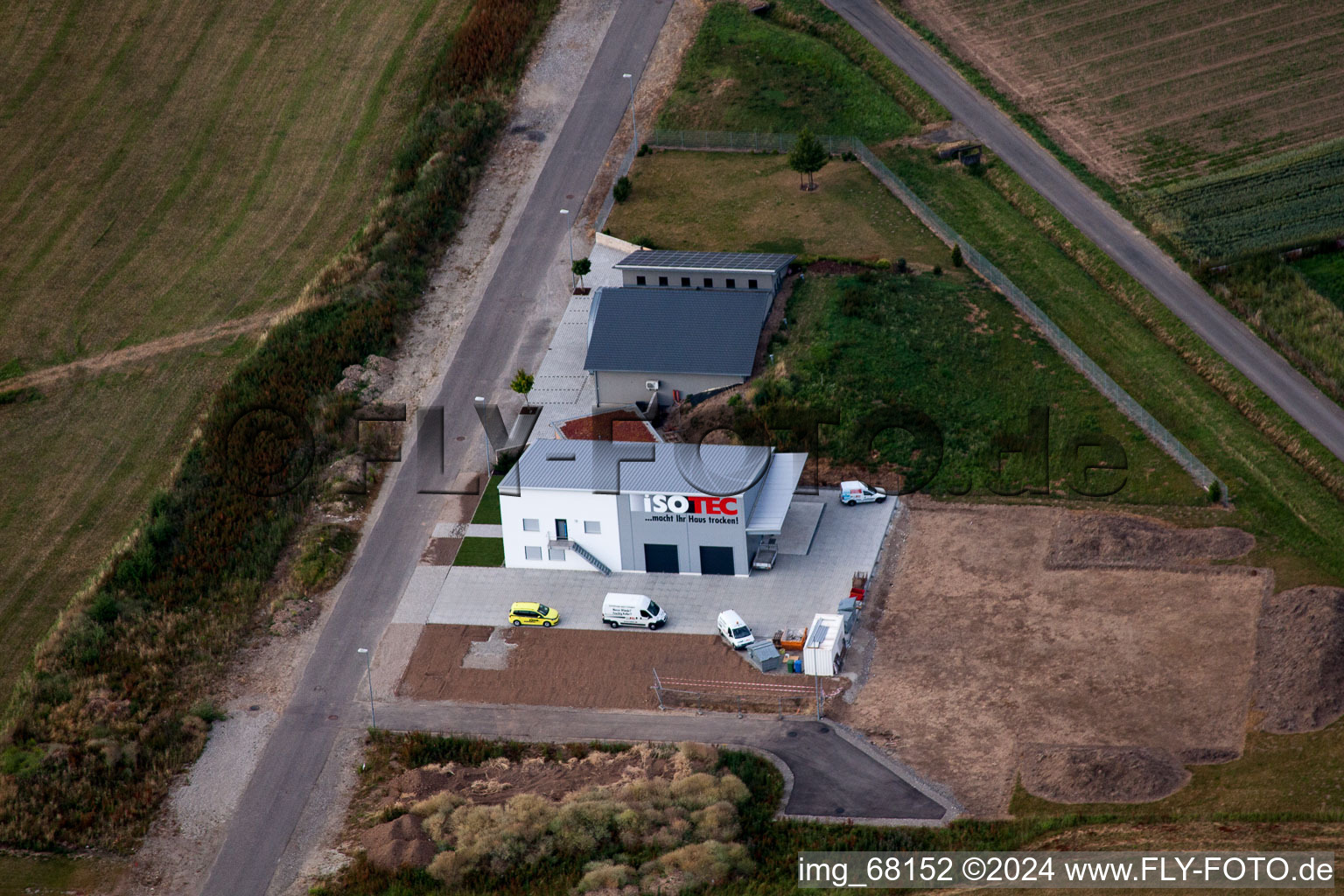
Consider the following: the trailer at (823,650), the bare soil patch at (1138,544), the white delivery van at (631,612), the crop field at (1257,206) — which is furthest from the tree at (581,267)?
the crop field at (1257,206)

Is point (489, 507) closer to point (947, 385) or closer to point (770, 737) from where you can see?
point (770, 737)

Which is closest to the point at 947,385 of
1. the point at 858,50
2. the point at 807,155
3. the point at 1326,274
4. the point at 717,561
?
the point at 717,561

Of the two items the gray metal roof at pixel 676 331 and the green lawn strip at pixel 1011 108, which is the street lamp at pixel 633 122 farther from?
the gray metal roof at pixel 676 331

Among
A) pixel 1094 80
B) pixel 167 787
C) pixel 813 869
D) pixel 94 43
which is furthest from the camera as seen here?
pixel 94 43

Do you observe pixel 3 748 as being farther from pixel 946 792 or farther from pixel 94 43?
pixel 94 43

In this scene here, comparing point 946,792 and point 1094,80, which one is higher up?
point 1094,80

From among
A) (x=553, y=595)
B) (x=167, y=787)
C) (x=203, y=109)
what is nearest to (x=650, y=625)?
(x=553, y=595)
